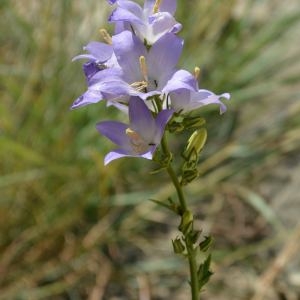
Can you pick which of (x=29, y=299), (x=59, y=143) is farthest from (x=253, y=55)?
(x=29, y=299)

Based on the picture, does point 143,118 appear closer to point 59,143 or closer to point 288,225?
point 59,143

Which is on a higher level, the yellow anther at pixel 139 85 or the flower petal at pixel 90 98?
the flower petal at pixel 90 98

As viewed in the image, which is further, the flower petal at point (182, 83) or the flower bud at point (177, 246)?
the flower bud at point (177, 246)

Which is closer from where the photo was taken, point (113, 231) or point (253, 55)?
point (113, 231)

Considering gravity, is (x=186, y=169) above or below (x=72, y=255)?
above

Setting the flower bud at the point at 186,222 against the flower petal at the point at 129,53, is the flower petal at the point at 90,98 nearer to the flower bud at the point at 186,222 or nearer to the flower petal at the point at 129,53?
the flower petal at the point at 129,53

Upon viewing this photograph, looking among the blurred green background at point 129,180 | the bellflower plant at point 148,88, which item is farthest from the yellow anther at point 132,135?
the blurred green background at point 129,180

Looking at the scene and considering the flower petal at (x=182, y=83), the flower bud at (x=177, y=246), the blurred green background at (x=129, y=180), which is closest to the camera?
the flower petal at (x=182, y=83)

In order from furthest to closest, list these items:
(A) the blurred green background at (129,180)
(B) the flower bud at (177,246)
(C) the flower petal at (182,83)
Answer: (A) the blurred green background at (129,180) < (B) the flower bud at (177,246) < (C) the flower petal at (182,83)

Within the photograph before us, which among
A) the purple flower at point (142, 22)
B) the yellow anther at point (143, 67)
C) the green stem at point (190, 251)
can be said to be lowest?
the green stem at point (190, 251)
